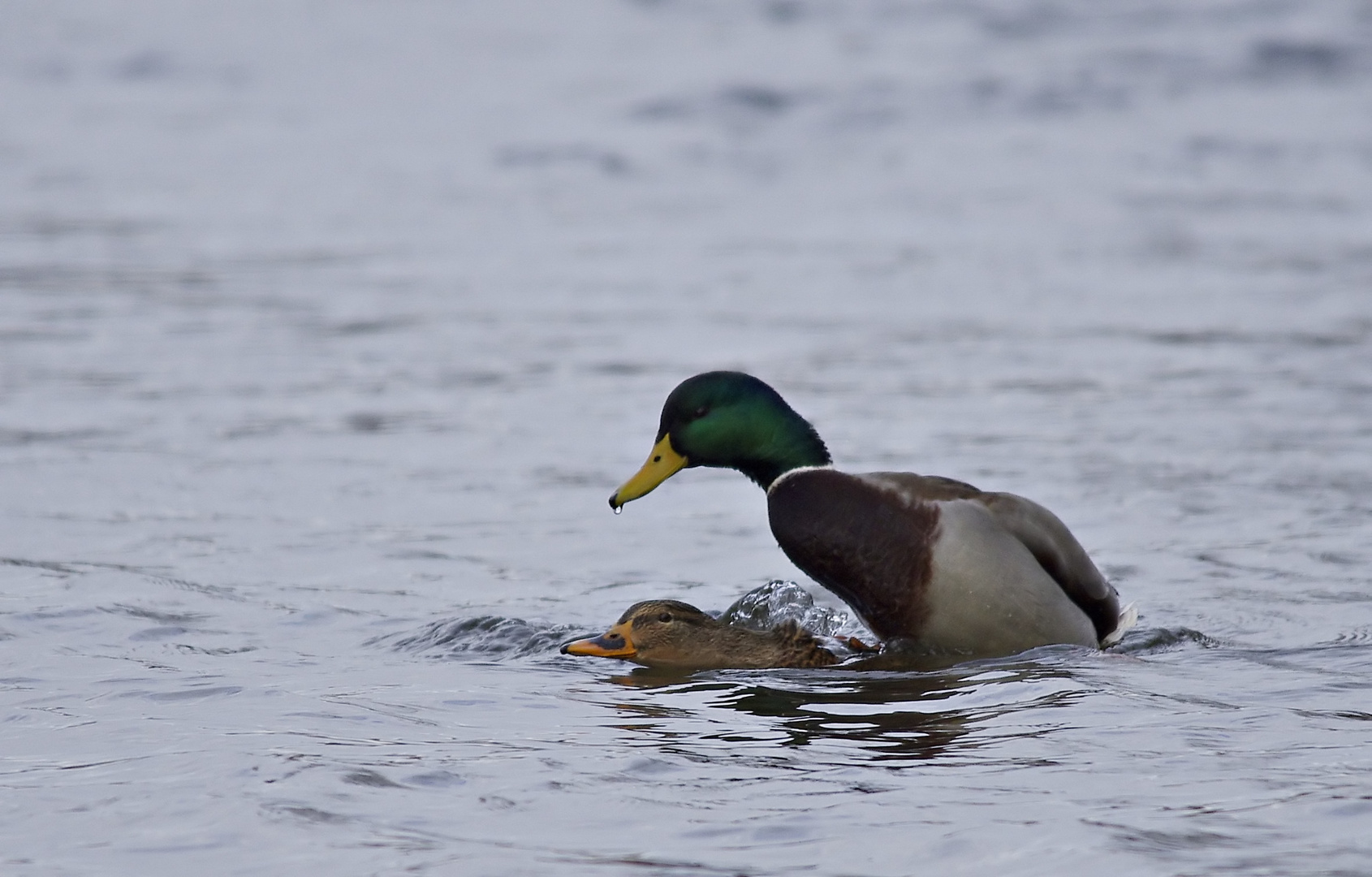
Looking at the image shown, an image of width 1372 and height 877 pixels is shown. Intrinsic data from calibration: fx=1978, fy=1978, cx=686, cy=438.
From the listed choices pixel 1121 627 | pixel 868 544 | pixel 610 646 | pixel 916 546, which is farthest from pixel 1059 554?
pixel 610 646

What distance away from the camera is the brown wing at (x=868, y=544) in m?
5.79

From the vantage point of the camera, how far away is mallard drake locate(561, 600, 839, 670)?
5.82m

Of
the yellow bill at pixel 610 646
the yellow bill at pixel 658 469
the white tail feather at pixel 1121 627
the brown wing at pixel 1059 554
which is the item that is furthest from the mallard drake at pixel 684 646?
the white tail feather at pixel 1121 627

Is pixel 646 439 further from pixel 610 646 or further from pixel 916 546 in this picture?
pixel 916 546

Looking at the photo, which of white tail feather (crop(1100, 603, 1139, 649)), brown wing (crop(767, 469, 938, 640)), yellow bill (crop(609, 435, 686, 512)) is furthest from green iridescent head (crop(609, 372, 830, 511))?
white tail feather (crop(1100, 603, 1139, 649))

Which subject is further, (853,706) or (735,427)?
(735,427)

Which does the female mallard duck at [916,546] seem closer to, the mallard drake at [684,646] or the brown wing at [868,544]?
the brown wing at [868,544]

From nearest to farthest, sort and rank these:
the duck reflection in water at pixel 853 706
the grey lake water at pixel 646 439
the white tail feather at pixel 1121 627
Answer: the grey lake water at pixel 646 439 → the duck reflection in water at pixel 853 706 → the white tail feather at pixel 1121 627

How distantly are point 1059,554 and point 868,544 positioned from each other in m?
0.65

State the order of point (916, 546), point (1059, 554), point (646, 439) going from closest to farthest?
point (916, 546) → point (1059, 554) → point (646, 439)

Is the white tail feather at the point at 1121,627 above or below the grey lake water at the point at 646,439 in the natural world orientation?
below

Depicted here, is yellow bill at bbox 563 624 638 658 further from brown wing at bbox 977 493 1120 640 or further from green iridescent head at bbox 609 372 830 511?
brown wing at bbox 977 493 1120 640

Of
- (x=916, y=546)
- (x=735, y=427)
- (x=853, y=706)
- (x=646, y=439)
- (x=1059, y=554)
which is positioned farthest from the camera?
(x=646, y=439)

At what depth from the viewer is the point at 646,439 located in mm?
9812
